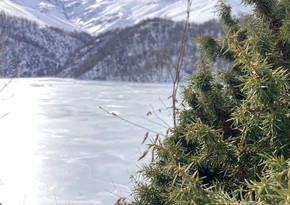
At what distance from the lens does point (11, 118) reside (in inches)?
808

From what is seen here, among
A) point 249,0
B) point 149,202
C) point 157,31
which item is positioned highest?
point 157,31

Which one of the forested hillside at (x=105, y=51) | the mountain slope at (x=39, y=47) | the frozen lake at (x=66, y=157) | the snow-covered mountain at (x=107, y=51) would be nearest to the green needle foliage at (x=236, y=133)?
the frozen lake at (x=66, y=157)

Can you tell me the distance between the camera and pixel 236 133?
233 cm

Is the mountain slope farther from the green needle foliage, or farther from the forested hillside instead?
the green needle foliage

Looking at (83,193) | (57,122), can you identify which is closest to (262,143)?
(83,193)

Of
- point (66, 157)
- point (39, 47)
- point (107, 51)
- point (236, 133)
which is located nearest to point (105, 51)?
point (107, 51)

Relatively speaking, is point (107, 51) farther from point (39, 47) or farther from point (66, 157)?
point (66, 157)

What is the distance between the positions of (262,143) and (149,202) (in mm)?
1001

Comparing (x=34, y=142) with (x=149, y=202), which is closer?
(x=149, y=202)

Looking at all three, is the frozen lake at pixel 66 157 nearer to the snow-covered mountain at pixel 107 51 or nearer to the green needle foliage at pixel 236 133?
the green needle foliage at pixel 236 133

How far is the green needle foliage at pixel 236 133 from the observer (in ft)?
3.70

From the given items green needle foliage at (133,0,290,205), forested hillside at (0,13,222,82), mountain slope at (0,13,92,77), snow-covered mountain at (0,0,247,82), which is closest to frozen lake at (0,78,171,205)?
green needle foliage at (133,0,290,205)

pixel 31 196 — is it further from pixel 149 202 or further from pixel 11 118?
Result: pixel 11 118

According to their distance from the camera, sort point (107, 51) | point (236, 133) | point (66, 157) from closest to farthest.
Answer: point (236, 133), point (66, 157), point (107, 51)
